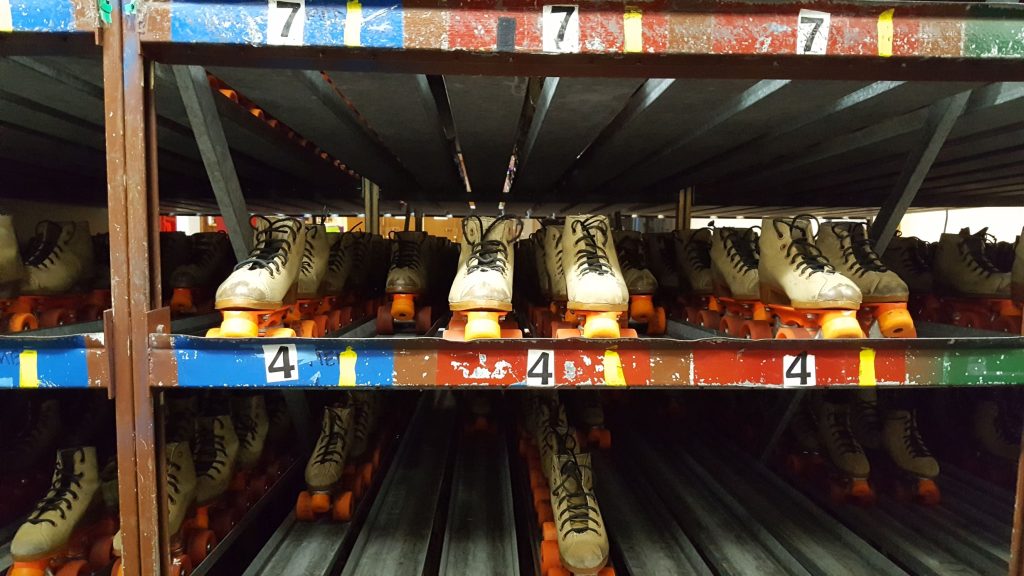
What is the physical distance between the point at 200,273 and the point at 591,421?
1.31 meters

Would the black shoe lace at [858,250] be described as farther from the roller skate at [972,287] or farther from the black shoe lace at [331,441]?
the black shoe lace at [331,441]

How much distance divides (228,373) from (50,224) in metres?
1.10

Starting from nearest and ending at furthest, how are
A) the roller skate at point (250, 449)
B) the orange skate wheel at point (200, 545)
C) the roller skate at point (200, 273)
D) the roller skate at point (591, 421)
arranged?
the orange skate wheel at point (200, 545) → the roller skate at point (250, 449) → the roller skate at point (200, 273) → the roller skate at point (591, 421)

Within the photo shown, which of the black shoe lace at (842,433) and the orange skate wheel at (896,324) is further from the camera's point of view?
the black shoe lace at (842,433)

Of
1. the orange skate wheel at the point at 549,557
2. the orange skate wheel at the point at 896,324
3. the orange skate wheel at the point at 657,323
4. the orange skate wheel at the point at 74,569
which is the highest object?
the orange skate wheel at the point at 896,324

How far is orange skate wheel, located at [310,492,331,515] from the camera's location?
125 cm

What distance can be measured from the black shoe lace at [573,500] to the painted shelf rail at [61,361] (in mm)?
838

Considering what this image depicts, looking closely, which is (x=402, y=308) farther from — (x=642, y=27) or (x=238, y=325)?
(x=642, y=27)

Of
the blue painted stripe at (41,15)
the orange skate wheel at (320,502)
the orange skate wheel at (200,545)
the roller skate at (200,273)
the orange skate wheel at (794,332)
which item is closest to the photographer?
the blue painted stripe at (41,15)

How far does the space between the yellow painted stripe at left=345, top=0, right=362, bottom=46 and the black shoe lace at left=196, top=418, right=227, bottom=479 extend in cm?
108

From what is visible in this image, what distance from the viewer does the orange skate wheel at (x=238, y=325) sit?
2.66ft

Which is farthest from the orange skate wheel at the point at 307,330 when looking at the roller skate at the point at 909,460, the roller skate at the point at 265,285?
the roller skate at the point at 909,460

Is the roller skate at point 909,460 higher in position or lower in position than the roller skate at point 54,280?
lower

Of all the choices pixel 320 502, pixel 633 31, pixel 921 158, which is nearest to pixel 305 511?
pixel 320 502
